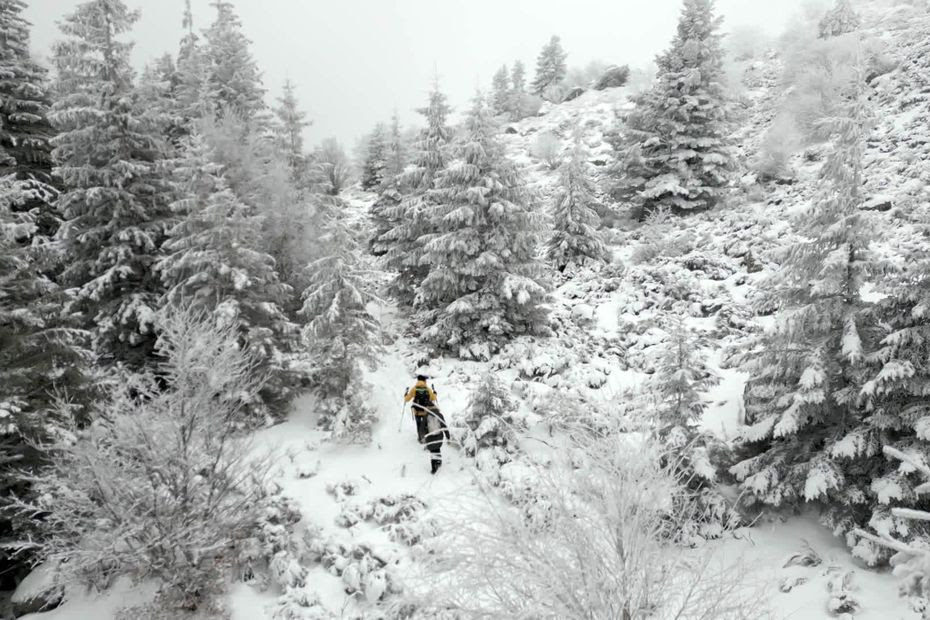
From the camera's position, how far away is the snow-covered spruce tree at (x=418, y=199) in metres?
18.1

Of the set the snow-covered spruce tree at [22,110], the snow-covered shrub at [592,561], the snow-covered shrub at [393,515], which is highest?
the snow-covered spruce tree at [22,110]

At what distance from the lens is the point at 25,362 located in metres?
10.2

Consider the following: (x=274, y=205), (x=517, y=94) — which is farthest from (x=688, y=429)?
(x=517, y=94)

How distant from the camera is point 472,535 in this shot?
6.36 meters

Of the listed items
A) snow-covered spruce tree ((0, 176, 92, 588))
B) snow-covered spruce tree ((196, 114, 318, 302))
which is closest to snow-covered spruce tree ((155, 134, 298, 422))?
snow-covered spruce tree ((0, 176, 92, 588))

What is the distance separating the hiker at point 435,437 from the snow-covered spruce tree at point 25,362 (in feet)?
24.5

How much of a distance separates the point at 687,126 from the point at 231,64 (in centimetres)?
2152

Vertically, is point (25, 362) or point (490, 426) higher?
point (25, 362)

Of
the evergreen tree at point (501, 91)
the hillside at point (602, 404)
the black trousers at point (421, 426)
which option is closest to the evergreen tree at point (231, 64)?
the hillside at point (602, 404)

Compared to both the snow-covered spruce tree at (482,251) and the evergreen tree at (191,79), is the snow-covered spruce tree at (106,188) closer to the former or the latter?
the evergreen tree at (191,79)

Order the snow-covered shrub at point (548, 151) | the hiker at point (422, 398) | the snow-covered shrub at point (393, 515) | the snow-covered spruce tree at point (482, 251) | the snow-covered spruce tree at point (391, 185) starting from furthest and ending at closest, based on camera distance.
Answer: the snow-covered shrub at point (548, 151), the snow-covered spruce tree at point (391, 185), the snow-covered spruce tree at point (482, 251), the hiker at point (422, 398), the snow-covered shrub at point (393, 515)

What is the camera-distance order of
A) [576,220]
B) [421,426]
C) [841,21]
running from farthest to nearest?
1. [841,21]
2. [576,220]
3. [421,426]

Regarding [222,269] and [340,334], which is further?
[340,334]

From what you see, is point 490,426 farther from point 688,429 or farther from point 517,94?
point 517,94
